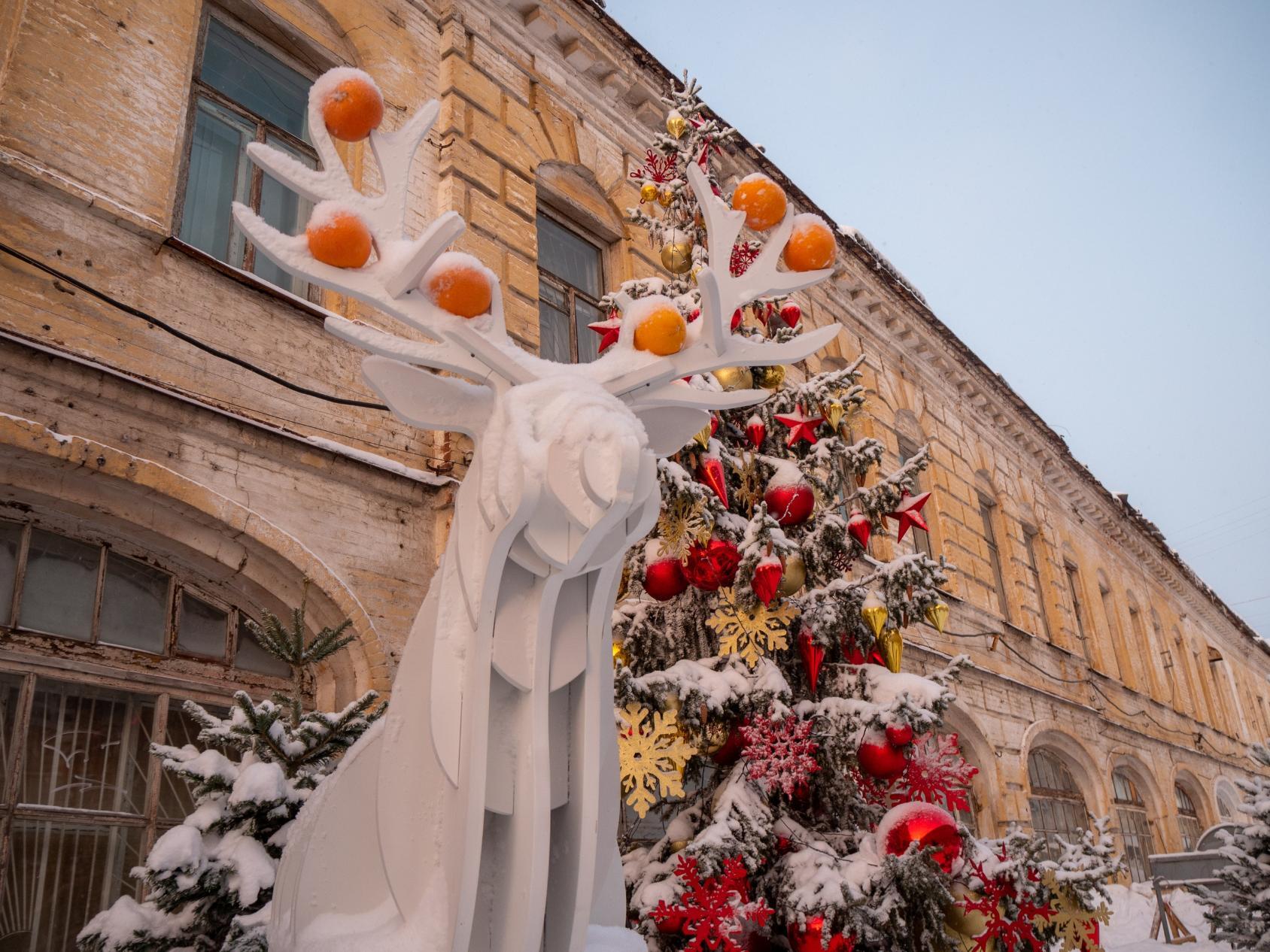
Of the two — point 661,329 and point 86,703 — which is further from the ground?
point 661,329

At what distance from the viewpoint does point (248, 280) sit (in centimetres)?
453

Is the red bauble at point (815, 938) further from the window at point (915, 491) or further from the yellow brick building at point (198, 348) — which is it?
the window at point (915, 491)

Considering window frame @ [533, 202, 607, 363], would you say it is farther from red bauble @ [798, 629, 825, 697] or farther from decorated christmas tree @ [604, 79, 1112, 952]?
red bauble @ [798, 629, 825, 697]

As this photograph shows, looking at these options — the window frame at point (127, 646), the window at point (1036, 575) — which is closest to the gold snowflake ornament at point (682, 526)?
the window frame at point (127, 646)

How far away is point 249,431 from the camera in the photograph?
428 centimetres

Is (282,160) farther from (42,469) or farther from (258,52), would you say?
(258,52)

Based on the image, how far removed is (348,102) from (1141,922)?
440 inches

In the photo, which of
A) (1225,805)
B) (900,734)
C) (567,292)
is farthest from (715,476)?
(1225,805)

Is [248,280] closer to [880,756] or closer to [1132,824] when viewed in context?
[880,756]

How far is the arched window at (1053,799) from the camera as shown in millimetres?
10961

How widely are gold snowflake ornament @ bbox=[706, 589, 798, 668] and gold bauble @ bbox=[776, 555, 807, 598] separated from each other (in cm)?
6

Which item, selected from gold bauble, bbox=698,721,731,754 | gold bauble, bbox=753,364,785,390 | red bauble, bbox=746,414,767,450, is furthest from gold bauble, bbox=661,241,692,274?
gold bauble, bbox=698,721,731,754

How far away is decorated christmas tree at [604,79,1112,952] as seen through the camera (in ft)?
10.5

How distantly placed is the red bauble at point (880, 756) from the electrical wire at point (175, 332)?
112 inches
